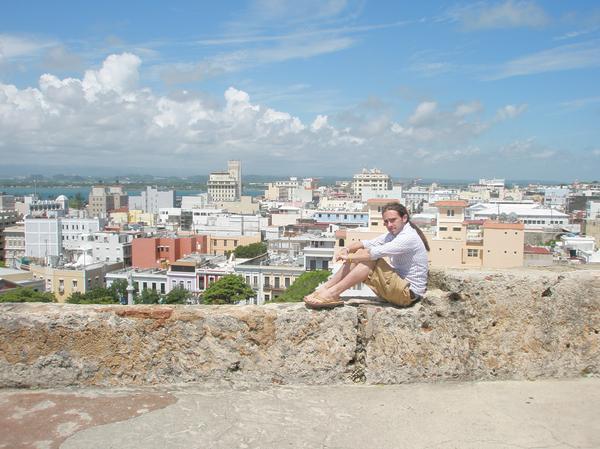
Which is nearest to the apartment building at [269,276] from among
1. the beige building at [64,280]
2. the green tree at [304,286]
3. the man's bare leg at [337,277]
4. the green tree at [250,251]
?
the green tree at [304,286]

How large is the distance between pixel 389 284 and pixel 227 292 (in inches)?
1164

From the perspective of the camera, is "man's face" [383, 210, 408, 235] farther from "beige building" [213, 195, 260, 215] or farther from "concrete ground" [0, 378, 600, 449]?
"beige building" [213, 195, 260, 215]

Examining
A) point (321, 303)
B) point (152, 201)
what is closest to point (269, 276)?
point (321, 303)

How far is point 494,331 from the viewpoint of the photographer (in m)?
4.93

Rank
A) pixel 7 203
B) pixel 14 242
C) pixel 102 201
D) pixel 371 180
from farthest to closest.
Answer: pixel 371 180
pixel 102 201
pixel 7 203
pixel 14 242

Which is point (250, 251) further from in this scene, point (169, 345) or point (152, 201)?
point (152, 201)

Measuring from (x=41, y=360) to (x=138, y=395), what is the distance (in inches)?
35.4

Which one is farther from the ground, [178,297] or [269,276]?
[269,276]

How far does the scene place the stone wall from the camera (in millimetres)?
4672

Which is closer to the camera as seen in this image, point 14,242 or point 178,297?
point 178,297

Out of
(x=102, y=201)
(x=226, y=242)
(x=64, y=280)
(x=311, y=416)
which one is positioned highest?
(x=311, y=416)

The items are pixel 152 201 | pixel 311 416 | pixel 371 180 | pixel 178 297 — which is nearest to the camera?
pixel 311 416

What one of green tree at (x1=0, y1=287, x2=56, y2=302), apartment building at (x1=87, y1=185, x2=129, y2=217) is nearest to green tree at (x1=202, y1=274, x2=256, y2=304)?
green tree at (x1=0, y1=287, x2=56, y2=302)

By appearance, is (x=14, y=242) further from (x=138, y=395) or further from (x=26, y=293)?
(x=138, y=395)
